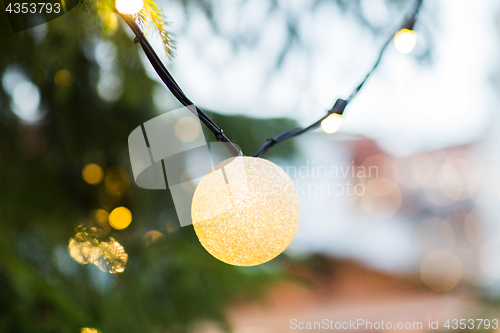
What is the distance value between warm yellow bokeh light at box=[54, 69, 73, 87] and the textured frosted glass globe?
43 cm

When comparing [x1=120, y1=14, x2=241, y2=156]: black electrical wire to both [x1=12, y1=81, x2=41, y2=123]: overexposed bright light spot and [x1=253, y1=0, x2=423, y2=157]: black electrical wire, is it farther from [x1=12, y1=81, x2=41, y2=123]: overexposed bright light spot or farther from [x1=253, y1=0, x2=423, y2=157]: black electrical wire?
[x1=12, y1=81, x2=41, y2=123]: overexposed bright light spot

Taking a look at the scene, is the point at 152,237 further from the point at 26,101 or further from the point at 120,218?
the point at 26,101

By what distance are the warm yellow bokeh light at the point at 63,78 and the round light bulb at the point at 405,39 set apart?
20.8 inches

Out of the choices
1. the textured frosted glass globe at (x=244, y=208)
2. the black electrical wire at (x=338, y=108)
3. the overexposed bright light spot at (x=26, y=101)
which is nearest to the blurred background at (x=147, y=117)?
the overexposed bright light spot at (x=26, y=101)

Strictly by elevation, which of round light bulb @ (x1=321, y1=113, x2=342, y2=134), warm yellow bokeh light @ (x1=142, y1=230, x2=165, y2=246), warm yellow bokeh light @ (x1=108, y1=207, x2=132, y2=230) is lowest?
warm yellow bokeh light @ (x1=142, y1=230, x2=165, y2=246)

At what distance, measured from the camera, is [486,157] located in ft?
4.86

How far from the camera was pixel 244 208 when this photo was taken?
0.22 meters

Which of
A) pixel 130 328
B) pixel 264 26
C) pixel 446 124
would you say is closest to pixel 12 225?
Answer: pixel 130 328

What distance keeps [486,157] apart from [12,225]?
190cm

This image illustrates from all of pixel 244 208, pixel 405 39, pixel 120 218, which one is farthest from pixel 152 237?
pixel 405 39

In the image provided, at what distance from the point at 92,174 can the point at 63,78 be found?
0.61ft

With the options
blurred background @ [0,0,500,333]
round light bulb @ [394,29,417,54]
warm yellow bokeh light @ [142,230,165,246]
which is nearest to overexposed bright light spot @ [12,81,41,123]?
blurred background @ [0,0,500,333]

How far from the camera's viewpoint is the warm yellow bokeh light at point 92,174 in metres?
0.56

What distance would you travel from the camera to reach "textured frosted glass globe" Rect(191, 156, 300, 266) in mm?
225
